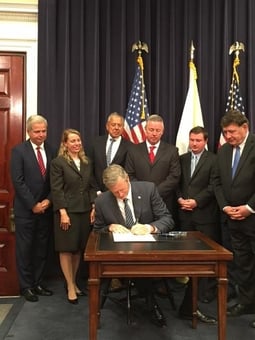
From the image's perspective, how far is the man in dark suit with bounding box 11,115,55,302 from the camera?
11.5 feet

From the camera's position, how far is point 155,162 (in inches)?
141

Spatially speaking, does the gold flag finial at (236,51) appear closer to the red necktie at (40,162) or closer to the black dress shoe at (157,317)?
the red necktie at (40,162)

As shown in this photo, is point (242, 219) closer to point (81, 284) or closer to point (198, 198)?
point (198, 198)

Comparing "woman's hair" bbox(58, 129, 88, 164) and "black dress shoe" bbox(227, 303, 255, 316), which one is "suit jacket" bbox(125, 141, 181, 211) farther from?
"black dress shoe" bbox(227, 303, 255, 316)

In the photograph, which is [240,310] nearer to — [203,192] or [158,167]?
[203,192]

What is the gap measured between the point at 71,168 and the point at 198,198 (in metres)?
1.07

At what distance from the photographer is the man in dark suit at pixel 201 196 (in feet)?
11.5

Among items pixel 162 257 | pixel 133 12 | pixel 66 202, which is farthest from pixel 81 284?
pixel 133 12

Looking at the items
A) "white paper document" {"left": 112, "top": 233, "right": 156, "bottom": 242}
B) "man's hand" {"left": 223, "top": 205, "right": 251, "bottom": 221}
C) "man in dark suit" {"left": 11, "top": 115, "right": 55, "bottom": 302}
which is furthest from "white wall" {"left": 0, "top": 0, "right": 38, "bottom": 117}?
"man's hand" {"left": 223, "top": 205, "right": 251, "bottom": 221}

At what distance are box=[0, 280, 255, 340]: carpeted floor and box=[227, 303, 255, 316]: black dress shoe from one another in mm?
40

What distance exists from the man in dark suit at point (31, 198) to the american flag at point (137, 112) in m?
0.80

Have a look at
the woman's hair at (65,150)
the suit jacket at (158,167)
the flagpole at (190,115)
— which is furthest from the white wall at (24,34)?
the flagpole at (190,115)

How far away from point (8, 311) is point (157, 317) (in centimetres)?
121

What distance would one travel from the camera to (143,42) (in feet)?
13.5
